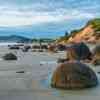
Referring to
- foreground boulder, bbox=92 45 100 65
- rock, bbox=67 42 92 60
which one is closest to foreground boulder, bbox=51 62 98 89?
foreground boulder, bbox=92 45 100 65

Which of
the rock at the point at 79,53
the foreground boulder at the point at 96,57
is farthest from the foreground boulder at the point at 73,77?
the rock at the point at 79,53

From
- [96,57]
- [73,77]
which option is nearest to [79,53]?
[96,57]

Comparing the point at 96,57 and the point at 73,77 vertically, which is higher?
the point at 73,77

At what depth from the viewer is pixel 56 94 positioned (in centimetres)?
1491

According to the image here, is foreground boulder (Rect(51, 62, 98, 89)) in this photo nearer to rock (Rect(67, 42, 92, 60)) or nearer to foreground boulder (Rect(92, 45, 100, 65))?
foreground boulder (Rect(92, 45, 100, 65))

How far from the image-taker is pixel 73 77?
53.0 ft

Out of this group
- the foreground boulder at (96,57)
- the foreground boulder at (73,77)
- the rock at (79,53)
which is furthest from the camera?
the rock at (79,53)

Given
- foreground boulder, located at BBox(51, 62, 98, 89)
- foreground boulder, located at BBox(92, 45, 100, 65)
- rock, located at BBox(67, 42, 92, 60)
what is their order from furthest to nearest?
1. rock, located at BBox(67, 42, 92, 60)
2. foreground boulder, located at BBox(92, 45, 100, 65)
3. foreground boulder, located at BBox(51, 62, 98, 89)

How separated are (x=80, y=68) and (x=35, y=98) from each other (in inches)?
123

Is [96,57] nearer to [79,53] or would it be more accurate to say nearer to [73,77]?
[79,53]

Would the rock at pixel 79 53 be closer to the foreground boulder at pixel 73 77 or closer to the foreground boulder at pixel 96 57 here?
the foreground boulder at pixel 96 57

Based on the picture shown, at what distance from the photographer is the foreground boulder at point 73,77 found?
1611 centimetres

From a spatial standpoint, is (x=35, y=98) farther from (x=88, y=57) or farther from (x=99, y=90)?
(x=88, y=57)

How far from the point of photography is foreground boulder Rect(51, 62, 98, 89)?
16.1 meters
